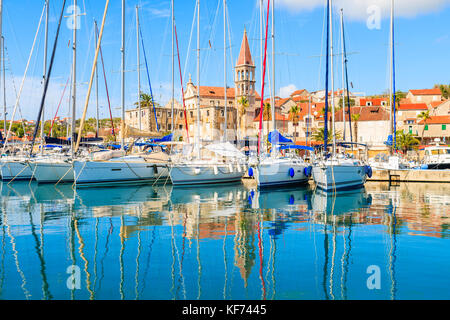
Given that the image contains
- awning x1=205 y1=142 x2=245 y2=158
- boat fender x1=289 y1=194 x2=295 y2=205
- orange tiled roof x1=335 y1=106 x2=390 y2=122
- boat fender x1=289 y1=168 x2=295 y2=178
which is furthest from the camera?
orange tiled roof x1=335 y1=106 x2=390 y2=122

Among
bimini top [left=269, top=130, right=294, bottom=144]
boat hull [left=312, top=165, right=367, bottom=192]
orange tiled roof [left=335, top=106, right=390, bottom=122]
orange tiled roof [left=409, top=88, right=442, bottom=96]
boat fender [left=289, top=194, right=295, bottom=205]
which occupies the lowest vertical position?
boat fender [left=289, top=194, right=295, bottom=205]

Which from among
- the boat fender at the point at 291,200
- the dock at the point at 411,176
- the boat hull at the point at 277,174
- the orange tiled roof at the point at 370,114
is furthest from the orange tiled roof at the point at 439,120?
the boat fender at the point at 291,200

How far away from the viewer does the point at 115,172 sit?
92.0 ft

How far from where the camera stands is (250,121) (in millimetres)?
89062

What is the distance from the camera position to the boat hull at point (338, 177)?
24.5 metres

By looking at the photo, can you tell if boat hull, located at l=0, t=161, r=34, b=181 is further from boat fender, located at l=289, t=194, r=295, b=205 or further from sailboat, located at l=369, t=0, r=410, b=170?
sailboat, located at l=369, t=0, r=410, b=170

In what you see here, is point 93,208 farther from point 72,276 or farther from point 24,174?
point 24,174

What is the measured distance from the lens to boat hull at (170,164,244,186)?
2806cm

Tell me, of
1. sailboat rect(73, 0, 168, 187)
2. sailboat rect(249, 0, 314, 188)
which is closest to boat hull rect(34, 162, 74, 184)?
sailboat rect(73, 0, 168, 187)

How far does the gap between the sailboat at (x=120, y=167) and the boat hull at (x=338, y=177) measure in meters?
11.5

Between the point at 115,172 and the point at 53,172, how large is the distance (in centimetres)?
493

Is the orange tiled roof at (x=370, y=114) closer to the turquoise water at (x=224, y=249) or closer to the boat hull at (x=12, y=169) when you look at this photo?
the turquoise water at (x=224, y=249)

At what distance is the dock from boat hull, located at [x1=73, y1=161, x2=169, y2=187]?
16.4 metres
